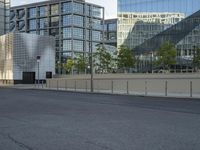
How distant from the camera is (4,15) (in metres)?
115

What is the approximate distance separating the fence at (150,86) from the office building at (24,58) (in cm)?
2521

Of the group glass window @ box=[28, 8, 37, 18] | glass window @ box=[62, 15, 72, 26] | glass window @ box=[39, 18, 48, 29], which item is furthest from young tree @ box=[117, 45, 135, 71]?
glass window @ box=[28, 8, 37, 18]

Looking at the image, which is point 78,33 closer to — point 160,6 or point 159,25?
point 160,6

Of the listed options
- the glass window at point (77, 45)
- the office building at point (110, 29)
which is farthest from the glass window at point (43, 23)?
the office building at point (110, 29)

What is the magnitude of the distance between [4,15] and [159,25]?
143 feet

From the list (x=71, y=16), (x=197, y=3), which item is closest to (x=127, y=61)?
(x=197, y=3)

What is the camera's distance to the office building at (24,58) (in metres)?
79.9

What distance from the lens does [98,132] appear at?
11531mm

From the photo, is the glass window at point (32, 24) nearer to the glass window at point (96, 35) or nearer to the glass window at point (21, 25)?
the glass window at point (21, 25)

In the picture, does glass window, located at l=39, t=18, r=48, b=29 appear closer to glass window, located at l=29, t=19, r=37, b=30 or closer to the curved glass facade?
glass window, located at l=29, t=19, r=37, b=30

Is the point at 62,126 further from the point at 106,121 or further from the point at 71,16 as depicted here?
the point at 71,16

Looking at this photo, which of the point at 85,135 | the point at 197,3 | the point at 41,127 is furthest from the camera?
the point at 197,3

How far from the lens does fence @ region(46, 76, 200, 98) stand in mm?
38406

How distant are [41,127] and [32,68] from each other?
69.3 meters
